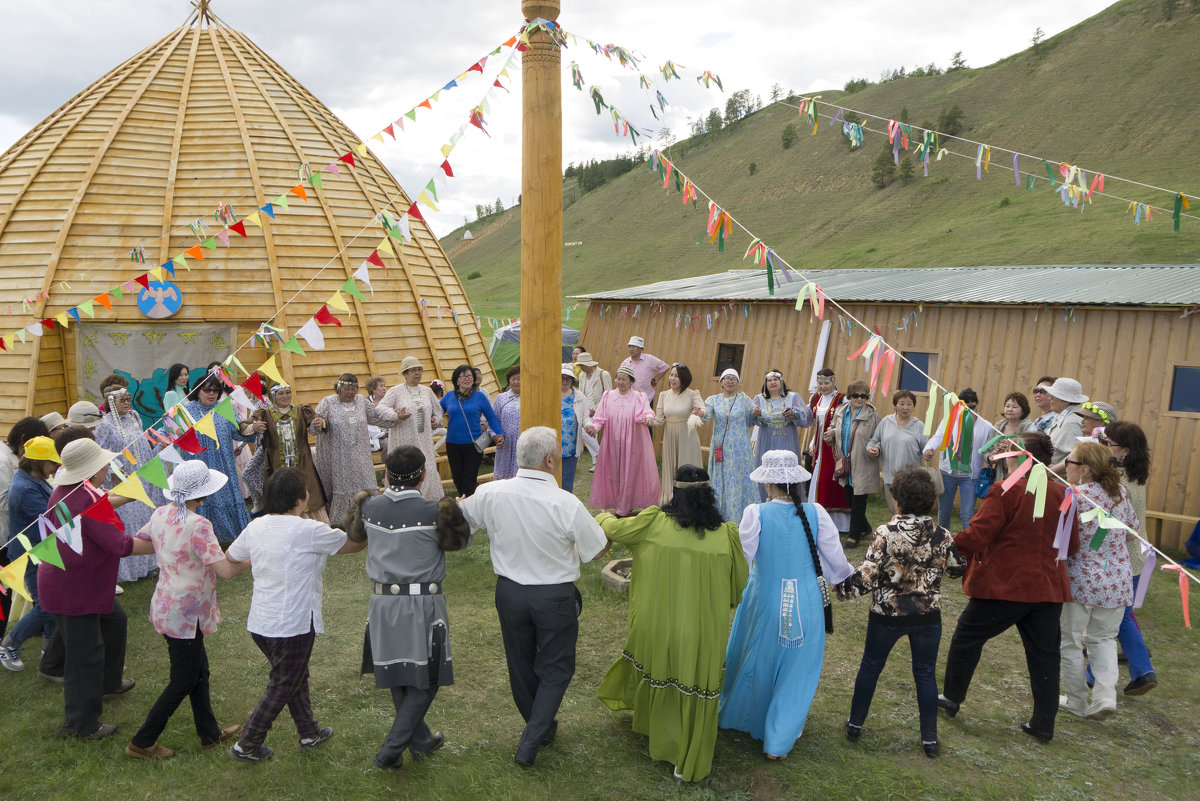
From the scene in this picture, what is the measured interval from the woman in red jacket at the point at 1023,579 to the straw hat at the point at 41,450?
16.7 feet

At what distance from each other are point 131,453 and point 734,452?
5247mm

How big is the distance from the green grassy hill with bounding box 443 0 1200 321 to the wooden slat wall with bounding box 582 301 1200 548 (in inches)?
722

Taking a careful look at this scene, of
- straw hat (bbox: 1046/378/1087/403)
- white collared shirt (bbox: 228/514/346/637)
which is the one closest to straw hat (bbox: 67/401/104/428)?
white collared shirt (bbox: 228/514/346/637)

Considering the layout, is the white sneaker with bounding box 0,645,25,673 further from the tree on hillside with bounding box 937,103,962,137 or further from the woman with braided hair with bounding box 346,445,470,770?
the tree on hillside with bounding box 937,103,962,137

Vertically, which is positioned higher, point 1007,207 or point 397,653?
point 1007,207

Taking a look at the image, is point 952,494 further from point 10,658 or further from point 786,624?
point 10,658

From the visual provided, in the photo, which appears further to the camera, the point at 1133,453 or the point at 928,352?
the point at 928,352

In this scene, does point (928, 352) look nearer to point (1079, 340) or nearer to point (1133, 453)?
point (1079, 340)

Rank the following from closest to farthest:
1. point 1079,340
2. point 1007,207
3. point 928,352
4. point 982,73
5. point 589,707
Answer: point 589,707, point 1079,340, point 928,352, point 1007,207, point 982,73

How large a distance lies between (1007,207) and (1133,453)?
36.8m

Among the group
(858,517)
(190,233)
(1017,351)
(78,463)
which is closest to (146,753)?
(78,463)

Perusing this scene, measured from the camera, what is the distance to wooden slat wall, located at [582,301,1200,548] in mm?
7473

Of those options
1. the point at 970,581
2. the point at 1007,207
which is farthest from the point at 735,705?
the point at 1007,207

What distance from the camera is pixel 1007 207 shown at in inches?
1430
